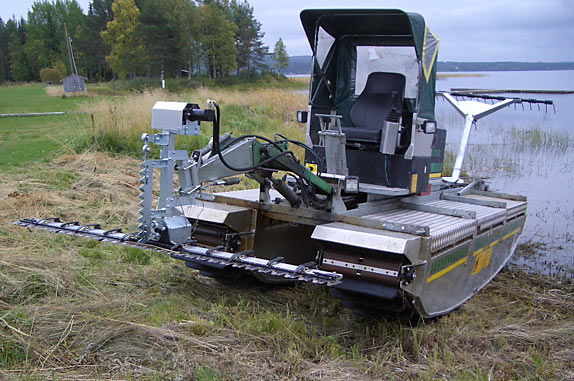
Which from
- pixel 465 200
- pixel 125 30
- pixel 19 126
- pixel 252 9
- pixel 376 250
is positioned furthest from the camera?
pixel 252 9

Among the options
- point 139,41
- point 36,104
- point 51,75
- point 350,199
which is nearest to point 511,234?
point 350,199

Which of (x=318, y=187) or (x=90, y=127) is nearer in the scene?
(x=318, y=187)

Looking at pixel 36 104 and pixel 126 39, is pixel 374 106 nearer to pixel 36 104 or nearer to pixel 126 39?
pixel 36 104

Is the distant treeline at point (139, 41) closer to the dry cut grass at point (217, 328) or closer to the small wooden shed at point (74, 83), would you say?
the small wooden shed at point (74, 83)

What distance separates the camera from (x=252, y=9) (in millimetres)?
Answer: 63531

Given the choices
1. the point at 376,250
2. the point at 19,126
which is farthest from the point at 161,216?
the point at 19,126

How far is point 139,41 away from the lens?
48.0m

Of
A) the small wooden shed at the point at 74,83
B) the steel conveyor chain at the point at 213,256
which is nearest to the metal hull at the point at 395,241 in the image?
the steel conveyor chain at the point at 213,256

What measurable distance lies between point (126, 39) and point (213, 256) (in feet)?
156

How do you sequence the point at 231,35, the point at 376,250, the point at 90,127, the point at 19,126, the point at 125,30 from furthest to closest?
the point at 231,35
the point at 125,30
the point at 19,126
the point at 90,127
the point at 376,250

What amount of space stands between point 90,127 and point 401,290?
912 centimetres

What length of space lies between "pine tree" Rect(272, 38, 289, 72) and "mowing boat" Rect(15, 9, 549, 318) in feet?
201

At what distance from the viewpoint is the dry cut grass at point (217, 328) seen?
3902 millimetres

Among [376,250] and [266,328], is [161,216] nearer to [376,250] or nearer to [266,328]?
[266,328]
